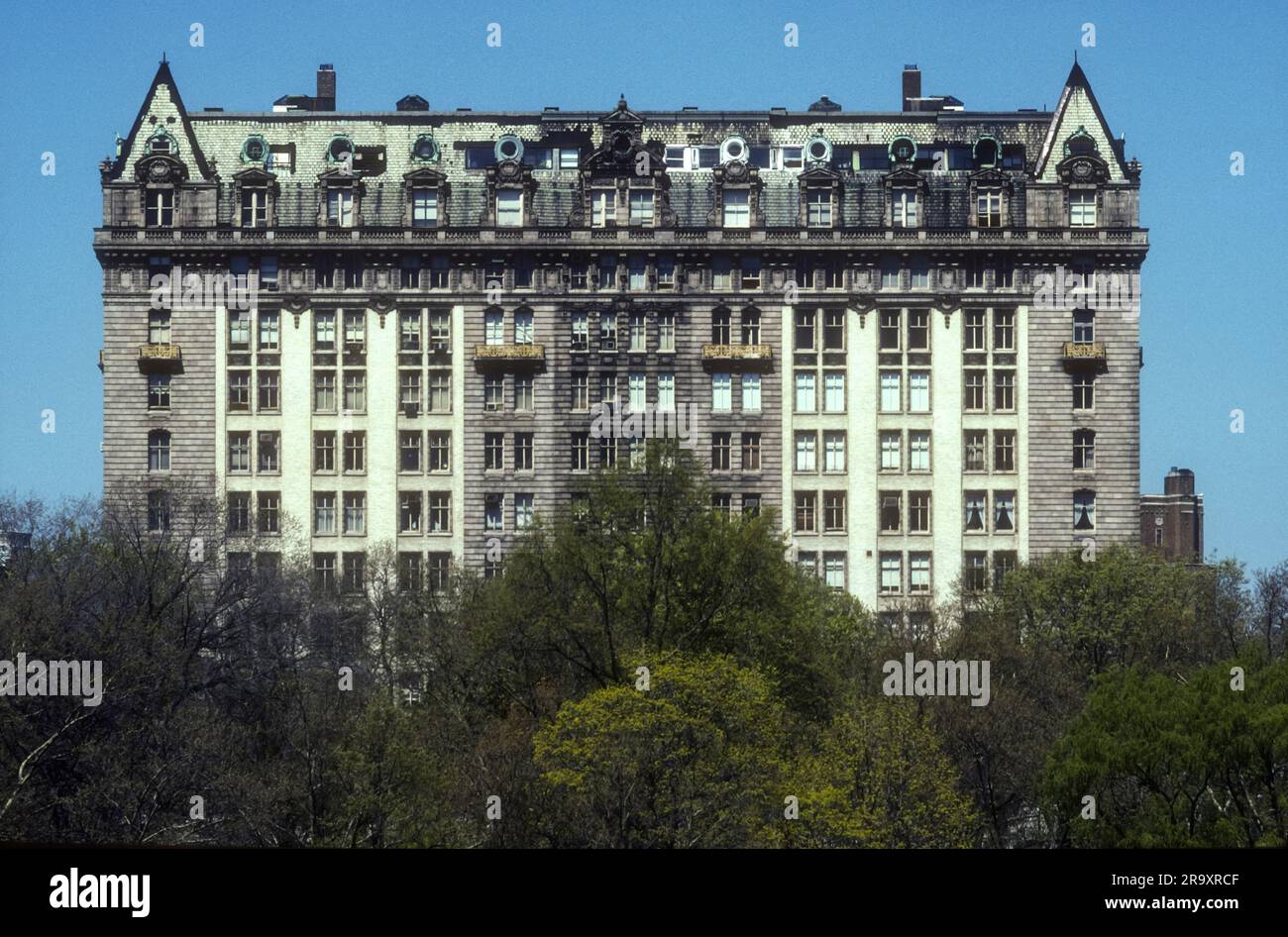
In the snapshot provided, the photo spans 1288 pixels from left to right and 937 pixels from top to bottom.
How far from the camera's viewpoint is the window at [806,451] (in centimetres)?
13675

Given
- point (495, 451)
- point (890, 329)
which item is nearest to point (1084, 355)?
point (890, 329)

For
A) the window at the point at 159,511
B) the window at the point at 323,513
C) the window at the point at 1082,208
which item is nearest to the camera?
the window at the point at 159,511

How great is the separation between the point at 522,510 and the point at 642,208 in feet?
62.4

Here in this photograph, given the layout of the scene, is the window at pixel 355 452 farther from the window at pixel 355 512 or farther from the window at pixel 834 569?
the window at pixel 834 569

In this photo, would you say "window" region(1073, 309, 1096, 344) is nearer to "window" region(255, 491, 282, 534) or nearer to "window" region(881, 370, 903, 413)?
"window" region(881, 370, 903, 413)

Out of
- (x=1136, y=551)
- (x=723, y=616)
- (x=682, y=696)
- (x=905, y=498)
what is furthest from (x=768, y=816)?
(x=905, y=498)

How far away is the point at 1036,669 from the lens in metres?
93.4

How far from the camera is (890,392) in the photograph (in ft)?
A: 451

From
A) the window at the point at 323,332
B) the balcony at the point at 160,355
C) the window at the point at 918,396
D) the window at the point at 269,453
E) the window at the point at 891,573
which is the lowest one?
the window at the point at 891,573

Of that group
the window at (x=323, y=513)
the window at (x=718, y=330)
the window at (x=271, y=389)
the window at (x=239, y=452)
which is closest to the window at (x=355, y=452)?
the window at (x=323, y=513)

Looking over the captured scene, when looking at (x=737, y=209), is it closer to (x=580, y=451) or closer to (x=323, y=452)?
(x=580, y=451)

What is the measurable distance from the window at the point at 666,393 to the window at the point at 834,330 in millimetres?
5588

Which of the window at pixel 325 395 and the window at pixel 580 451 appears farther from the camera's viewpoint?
the window at pixel 325 395

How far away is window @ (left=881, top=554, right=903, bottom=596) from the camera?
442 ft
